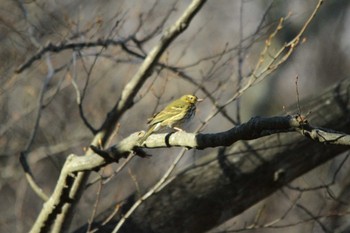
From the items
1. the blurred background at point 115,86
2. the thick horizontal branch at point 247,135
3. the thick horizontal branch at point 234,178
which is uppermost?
the blurred background at point 115,86

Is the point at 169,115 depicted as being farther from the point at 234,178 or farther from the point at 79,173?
the point at 79,173

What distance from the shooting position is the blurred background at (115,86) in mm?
7859

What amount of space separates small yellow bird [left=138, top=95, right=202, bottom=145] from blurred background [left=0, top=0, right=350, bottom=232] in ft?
1.75

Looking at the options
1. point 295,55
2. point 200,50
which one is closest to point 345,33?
point 295,55

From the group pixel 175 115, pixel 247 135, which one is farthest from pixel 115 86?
pixel 247 135

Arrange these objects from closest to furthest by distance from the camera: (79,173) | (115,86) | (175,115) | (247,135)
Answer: (247,135) < (79,173) < (175,115) < (115,86)

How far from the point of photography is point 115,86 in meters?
12.0

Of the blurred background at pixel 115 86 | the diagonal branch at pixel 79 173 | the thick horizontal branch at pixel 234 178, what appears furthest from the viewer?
the blurred background at pixel 115 86

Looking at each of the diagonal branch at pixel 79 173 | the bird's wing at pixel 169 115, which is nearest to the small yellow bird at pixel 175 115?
the bird's wing at pixel 169 115

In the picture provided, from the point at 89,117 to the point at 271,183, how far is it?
623 cm

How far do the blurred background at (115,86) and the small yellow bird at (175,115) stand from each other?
534mm

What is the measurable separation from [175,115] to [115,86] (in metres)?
6.56

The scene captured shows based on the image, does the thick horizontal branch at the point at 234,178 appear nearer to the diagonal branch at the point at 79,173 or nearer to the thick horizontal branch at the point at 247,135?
the diagonal branch at the point at 79,173

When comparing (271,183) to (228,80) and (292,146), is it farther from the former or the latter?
(228,80)
